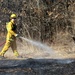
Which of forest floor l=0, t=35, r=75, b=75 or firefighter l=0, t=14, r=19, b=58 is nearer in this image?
forest floor l=0, t=35, r=75, b=75

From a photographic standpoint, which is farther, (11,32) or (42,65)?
(11,32)

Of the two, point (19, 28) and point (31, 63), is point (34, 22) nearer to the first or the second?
point (19, 28)

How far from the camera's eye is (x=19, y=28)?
2108 centimetres

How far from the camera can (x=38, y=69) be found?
1202 cm

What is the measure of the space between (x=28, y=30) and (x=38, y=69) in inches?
340

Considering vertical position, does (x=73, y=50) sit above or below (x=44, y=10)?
below

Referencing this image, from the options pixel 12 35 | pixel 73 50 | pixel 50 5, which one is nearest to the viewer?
pixel 12 35

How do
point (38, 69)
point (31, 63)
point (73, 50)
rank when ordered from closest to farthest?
point (38, 69) → point (31, 63) → point (73, 50)

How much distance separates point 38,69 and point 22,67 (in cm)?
88

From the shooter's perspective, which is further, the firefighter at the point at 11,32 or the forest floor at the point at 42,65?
the firefighter at the point at 11,32

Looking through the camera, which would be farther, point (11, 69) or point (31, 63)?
point (31, 63)

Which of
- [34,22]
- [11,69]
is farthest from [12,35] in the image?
[34,22]

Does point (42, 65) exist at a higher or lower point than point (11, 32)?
lower

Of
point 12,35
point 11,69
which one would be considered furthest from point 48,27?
point 11,69
